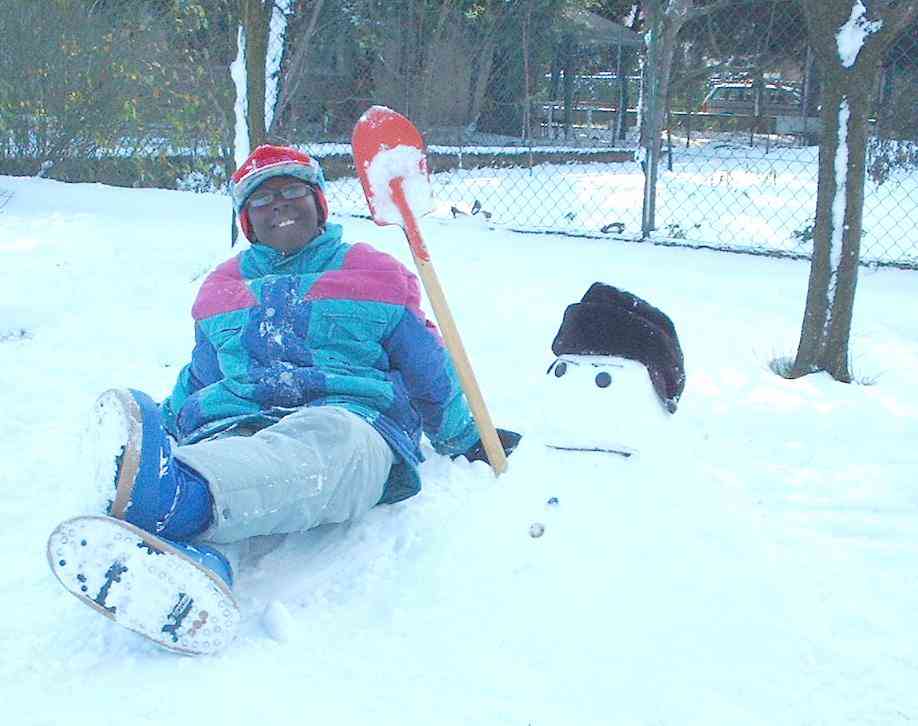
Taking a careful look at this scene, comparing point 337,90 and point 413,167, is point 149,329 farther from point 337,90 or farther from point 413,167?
point 337,90

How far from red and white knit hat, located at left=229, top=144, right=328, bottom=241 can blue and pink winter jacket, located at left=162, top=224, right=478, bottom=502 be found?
0.29 ft

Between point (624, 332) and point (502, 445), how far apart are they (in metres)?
0.44

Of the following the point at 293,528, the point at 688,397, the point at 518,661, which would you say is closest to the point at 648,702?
the point at 518,661

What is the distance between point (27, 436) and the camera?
8.59 ft

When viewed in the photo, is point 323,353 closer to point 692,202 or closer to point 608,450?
point 608,450

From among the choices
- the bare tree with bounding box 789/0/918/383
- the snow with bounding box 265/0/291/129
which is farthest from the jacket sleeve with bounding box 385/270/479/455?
the snow with bounding box 265/0/291/129

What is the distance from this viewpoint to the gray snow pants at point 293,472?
1662 millimetres

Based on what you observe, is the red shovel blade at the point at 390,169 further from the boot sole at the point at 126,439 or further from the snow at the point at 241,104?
the snow at the point at 241,104

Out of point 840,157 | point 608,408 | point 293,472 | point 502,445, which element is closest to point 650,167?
point 840,157

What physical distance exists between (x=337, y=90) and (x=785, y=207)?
16.1 feet

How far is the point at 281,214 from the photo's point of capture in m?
2.25

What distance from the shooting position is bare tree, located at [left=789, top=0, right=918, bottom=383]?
2811 mm

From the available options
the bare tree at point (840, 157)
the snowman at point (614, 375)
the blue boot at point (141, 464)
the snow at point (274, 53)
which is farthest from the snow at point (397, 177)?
the snow at point (274, 53)

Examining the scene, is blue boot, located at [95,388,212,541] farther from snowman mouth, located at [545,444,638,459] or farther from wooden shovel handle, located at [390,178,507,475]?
snowman mouth, located at [545,444,638,459]
